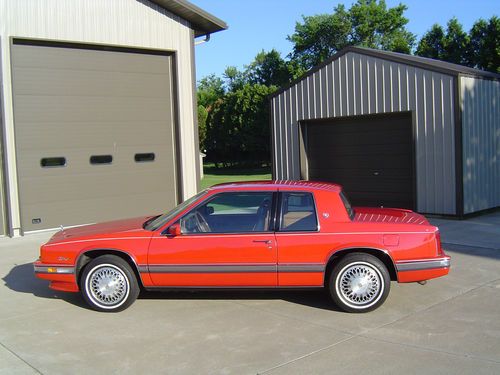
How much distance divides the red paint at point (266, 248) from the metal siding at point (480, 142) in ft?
20.4

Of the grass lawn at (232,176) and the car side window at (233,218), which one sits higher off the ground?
the car side window at (233,218)

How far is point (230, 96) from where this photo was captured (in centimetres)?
4044

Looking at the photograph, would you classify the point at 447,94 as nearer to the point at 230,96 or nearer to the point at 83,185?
the point at 83,185

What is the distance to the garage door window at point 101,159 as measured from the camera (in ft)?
40.1

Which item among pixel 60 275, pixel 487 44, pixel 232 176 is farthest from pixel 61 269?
pixel 487 44

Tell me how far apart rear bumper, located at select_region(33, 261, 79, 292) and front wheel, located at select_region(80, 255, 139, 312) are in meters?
0.13

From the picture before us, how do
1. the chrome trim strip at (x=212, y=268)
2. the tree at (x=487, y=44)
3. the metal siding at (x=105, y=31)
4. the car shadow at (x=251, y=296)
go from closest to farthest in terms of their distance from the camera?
the chrome trim strip at (x=212, y=268)
the car shadow at (x=251, y=296)
the metal siding at (x=105, y=31)
the tree at (x=487, y=44)

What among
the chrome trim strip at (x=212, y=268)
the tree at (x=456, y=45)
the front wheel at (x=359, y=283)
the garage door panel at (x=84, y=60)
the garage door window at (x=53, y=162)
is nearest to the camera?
the front wheel at (x=359, y=283)

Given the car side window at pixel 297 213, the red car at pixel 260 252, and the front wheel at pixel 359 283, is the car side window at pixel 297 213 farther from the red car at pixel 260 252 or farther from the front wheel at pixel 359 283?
the front wheel at pixel 359 283

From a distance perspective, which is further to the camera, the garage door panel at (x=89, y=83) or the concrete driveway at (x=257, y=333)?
the garage door panel at (x=89, y=83)

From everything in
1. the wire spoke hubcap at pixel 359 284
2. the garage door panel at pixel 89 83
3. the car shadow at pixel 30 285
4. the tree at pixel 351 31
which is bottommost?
the car shadow at pixel 30 285

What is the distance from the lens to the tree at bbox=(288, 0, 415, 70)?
57.3 m

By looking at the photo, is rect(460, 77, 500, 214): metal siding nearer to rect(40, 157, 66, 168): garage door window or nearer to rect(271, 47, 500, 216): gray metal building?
rect(271, 47, 500, 216): gray metal building

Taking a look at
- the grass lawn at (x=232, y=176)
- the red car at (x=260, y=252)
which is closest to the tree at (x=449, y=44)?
the grass lawn at (x=232, y=176)
